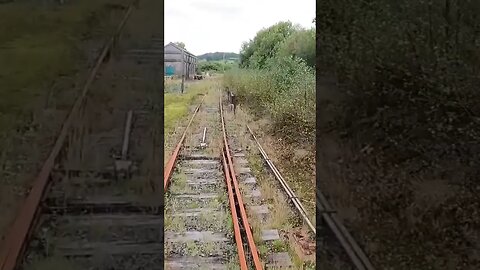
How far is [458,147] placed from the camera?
203cm

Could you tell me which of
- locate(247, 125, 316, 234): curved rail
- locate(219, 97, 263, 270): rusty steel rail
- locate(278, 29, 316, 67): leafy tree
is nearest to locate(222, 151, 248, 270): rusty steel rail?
locate(219, 97, 263, 270): rusty steel rail

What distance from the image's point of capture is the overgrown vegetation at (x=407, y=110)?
199cm

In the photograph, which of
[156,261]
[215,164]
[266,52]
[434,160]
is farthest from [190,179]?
[434,160]

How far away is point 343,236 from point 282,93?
855mm

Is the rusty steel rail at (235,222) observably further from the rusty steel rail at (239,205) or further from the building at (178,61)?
the building at (178,61)

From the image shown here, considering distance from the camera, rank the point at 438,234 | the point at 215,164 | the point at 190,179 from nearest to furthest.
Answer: the point at 438,234, the point at 190,179, the point at 215,164

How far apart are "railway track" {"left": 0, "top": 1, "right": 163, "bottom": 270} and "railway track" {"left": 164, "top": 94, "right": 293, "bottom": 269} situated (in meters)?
0.36

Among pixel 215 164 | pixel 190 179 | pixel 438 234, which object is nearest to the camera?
pixel 438 234

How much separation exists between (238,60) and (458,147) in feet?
3.60

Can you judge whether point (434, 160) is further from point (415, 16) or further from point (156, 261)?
point (156, 261)

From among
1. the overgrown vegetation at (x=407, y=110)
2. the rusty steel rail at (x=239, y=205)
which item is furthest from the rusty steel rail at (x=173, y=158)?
the overgrown vegetation at (x=407, y=110)

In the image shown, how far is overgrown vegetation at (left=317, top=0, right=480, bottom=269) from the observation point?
199cm

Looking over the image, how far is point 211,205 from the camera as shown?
2367 mm

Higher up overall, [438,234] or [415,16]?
[415,16]
